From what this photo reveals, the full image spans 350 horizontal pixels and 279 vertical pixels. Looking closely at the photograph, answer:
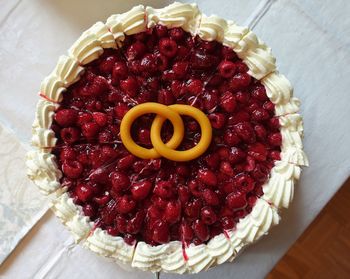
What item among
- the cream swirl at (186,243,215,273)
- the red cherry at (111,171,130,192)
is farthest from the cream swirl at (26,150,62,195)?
the cream swirl at (186,243,215,273)

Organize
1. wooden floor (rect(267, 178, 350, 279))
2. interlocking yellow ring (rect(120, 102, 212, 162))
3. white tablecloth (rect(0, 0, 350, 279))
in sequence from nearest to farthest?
interlocking yellow ring (rect(120, 102, 212, 162)), white tablecloth (rect(0, 0, 350, 279)), wooden floor (rect(267, 178, 350, 279))

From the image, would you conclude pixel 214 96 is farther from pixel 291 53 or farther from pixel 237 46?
pixel 291 53

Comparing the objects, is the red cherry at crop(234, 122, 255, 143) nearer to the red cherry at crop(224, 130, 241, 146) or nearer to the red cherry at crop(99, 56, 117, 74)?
the red cherry at crop(224, 130, 241, 146)

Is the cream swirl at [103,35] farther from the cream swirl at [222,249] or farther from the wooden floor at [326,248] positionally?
the wooden floor at [326,248]

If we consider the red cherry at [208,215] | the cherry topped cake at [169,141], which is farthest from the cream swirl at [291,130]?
the red cherry at [208,215]

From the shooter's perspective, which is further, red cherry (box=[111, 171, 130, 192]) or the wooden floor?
the wooden floor

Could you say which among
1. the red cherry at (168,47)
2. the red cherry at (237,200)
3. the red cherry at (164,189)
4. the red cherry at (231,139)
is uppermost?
the red cherry at (168,47)

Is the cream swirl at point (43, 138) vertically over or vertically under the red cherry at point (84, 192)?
over

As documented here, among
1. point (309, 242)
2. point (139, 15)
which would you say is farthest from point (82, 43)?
point (309, 242)

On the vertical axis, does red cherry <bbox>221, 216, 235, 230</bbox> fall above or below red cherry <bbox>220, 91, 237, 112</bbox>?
below
